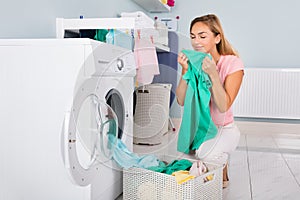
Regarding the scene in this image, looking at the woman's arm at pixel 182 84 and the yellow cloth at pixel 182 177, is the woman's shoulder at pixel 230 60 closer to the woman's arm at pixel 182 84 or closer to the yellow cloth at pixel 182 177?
the woman's arm at pixel 182 84

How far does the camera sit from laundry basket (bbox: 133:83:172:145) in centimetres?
138

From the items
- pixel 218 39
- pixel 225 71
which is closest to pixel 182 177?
pixel 225 71

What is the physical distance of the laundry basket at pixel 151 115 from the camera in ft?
4.53

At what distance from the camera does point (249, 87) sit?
355 centimetres

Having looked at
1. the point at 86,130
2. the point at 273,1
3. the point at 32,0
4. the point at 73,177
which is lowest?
the point at 73,177

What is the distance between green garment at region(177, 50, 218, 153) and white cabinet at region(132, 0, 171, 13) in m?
1.85

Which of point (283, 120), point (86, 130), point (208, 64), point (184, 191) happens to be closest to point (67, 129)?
point (86, 130)

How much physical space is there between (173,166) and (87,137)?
1.52 ft

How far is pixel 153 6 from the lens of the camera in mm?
3635

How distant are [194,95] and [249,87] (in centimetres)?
211

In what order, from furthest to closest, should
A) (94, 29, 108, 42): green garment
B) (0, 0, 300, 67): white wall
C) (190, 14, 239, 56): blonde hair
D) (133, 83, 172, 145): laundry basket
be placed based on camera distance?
(0, 0, 300, 67): white wall, (94, 29, 108, 42): green garment, (190, 14, 239, 56): blonde hair, (133, 83, 172, 145): laundry basket

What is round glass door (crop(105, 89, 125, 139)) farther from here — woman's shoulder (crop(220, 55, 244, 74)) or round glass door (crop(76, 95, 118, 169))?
woman's shoulder (crop(220, 55, 244, 74))

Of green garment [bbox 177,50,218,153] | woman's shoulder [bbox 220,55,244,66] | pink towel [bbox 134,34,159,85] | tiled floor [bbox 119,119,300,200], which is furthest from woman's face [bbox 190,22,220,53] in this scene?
tiled floor [bbox 119,119,300,200]

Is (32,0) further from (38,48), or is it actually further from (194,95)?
(194,95)
